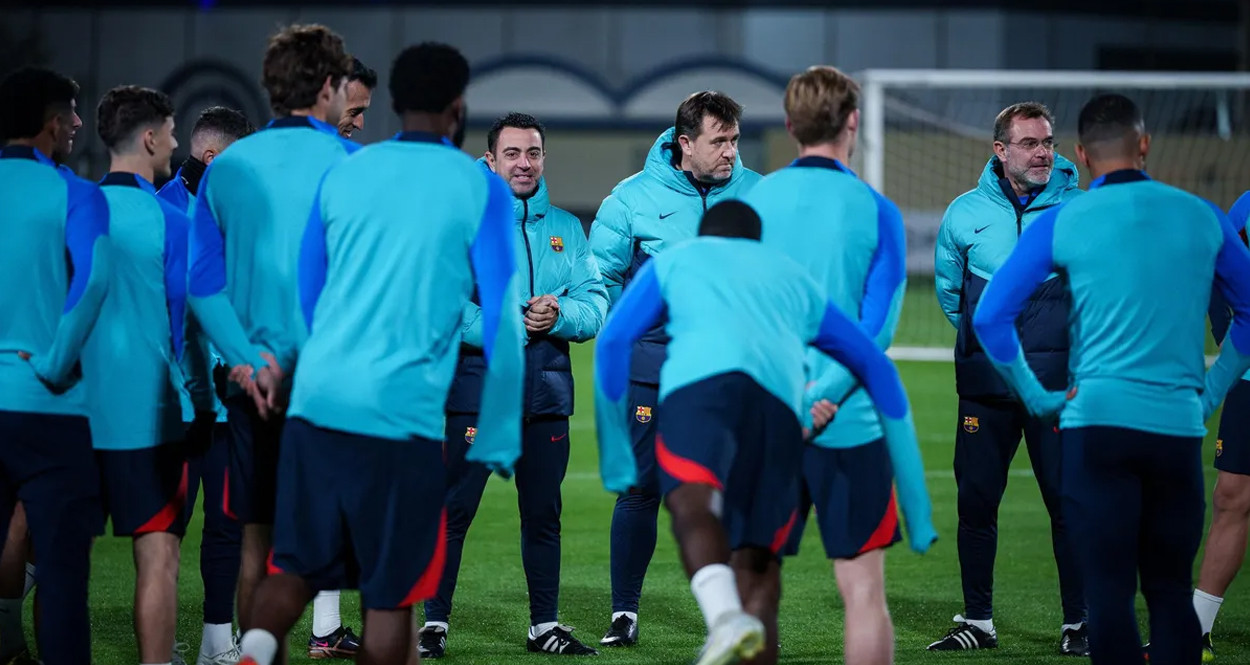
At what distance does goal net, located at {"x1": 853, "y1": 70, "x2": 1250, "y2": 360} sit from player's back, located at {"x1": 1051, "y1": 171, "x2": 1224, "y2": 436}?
12463 millimetres

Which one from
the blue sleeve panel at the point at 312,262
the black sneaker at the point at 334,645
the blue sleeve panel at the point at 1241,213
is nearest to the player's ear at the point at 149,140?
the blue sleeve panel at the point at 312,262

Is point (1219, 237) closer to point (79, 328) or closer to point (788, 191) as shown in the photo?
point (788, 191)

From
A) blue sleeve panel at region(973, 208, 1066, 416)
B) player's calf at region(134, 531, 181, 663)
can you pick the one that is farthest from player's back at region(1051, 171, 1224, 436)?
player's calf at region(134, 531, 181, 663)

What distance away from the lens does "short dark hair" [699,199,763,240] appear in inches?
175

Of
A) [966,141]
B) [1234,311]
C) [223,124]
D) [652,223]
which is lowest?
[1234,311]

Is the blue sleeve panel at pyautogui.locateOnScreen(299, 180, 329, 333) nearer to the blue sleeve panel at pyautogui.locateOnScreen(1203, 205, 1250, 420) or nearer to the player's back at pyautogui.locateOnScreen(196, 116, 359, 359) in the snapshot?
the player's back at pyautogui.locateOnScreen(196, 116, 359, 359)

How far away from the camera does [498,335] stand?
4359mm

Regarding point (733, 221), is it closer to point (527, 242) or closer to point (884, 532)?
point (884, 532)

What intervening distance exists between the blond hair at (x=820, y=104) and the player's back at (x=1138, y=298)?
750 millimetres

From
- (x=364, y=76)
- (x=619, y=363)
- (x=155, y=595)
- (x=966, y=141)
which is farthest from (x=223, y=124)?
(x=966, y=141)

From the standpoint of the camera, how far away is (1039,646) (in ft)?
21.7

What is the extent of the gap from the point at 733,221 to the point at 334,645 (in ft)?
9.76

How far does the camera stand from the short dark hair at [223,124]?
641cm

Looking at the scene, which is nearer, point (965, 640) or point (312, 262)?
point (312, 262)
